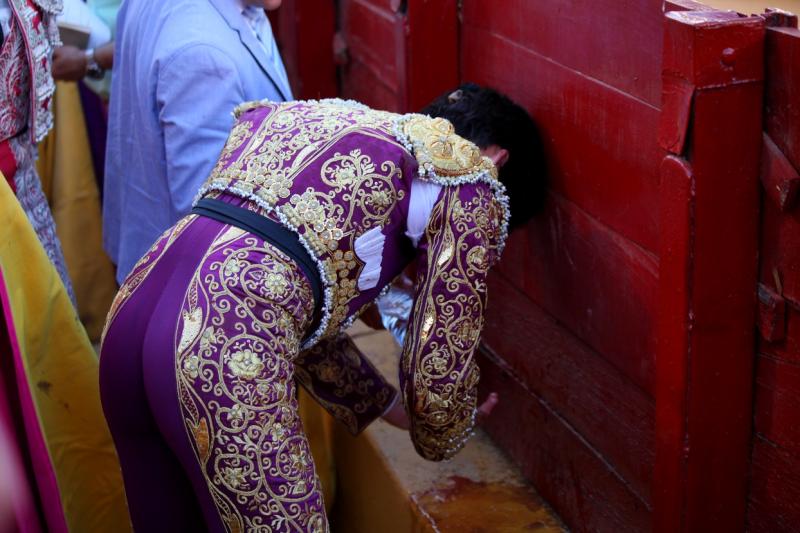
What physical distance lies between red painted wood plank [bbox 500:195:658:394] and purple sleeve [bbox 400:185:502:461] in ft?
0.73

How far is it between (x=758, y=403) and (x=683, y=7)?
1.78 ft

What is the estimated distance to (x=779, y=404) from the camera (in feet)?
4.99

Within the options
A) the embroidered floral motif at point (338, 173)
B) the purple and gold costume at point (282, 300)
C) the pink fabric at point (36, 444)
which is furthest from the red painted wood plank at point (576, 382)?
the pink fabric at point (36, 444)

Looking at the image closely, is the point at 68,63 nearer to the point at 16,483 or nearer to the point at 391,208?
the point at 16,483

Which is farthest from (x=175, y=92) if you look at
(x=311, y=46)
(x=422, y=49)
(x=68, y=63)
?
(x=311, y=46)

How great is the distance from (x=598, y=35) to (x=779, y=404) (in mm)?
717

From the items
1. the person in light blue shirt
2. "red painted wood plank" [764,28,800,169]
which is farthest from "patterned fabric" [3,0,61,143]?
"red painted wood plank" [764,28,800,169]

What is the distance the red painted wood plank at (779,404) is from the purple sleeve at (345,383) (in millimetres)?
904

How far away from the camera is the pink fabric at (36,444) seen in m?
2.21

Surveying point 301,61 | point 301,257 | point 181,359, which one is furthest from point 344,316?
point 301,61

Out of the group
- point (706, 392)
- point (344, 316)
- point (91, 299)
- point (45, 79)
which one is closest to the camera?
point (706, 392)

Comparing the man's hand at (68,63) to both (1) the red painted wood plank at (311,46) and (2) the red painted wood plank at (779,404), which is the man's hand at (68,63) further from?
(2) the red painted wood plank at (779,404)

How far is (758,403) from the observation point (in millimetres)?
1566

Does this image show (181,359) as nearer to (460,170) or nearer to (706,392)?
(460,170)
